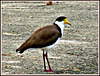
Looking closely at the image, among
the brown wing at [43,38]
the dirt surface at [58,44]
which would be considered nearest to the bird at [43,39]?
the brown wing at [43,38]

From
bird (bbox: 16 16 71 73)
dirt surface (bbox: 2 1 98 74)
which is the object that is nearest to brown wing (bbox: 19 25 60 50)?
bird (bbox: 16 16 71 73)

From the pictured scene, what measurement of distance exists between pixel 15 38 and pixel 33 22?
392 cm

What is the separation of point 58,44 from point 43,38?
362cm

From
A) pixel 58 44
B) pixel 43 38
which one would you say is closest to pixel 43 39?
pixel 43 38

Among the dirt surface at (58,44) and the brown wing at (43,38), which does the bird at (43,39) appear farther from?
the dirt surface at (58,44)

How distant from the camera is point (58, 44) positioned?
11328 mm

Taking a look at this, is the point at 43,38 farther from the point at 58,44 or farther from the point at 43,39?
the point at 58,44

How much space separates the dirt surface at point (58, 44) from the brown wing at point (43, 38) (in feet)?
2.62

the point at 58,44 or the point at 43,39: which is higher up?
the point at 43,39

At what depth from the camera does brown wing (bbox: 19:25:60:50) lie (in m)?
7.66

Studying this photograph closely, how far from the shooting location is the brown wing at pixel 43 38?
7660 millimetres

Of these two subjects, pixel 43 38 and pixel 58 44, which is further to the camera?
pixel 58 44

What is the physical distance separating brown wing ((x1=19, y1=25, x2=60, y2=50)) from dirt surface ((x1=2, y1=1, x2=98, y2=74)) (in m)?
0.80

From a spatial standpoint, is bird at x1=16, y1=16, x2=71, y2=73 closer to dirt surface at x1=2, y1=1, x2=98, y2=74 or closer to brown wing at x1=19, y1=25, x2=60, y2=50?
brown wing at x1=19, y1=25, x2=60, y2=50
